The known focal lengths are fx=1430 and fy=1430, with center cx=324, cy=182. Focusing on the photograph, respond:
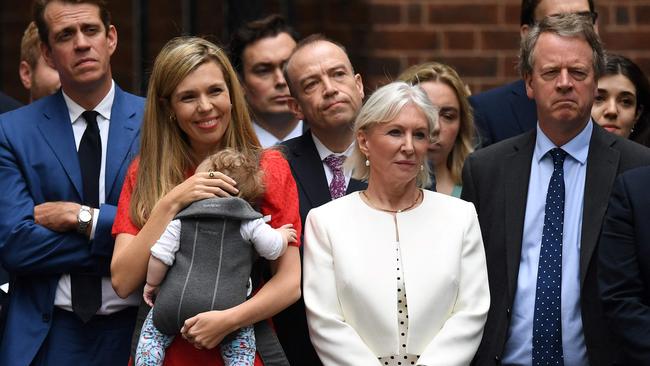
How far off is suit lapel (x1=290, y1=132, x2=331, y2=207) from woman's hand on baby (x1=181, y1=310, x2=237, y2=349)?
2.97 feet

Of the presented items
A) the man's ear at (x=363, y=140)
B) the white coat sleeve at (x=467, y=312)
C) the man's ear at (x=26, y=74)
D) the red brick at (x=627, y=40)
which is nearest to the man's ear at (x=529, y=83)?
the white coat sleeve at (x=467, y=312)

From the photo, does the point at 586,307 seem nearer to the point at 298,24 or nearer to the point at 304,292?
the point at 304,292

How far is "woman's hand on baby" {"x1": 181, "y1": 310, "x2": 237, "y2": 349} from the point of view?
514 cm

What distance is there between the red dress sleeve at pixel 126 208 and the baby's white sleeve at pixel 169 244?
0.26m

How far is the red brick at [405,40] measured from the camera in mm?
8312

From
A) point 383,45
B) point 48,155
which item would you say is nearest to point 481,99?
point 383,45

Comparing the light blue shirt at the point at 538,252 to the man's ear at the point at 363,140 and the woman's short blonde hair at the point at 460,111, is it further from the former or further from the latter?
the woman's short blonde hair at the point at 460,111

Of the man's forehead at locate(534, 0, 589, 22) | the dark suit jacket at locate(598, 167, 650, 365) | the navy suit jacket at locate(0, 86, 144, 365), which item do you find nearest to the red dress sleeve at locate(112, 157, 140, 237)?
the navy suit jacket at locate(0, 86, 144, 365)

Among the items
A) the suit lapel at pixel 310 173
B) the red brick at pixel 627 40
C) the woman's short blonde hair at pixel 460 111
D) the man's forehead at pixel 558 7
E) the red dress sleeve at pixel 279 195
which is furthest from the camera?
the red brick at pixel 627 40

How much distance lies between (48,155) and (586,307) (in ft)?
7.34

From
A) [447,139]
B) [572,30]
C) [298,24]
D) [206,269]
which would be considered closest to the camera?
[206,269]

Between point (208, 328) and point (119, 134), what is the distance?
3.80 feet

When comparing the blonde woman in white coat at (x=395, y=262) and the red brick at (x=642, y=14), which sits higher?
the red brick at (x=642, y=14)

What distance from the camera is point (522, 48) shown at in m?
5.92
